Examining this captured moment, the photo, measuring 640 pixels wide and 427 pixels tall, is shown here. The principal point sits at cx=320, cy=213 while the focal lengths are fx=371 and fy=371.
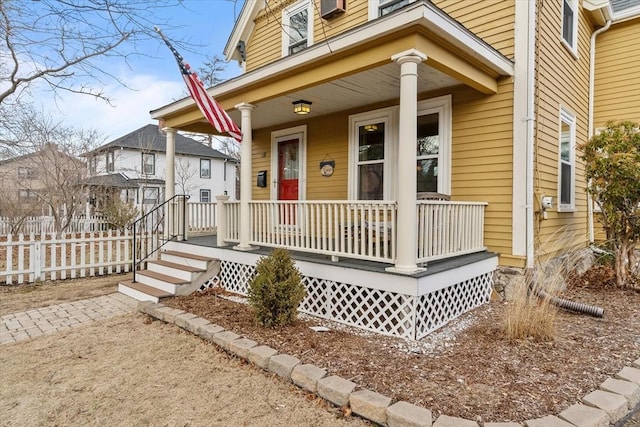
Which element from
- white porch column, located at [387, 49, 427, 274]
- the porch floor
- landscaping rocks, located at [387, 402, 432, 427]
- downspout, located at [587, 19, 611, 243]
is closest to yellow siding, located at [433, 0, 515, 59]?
white porch column, located at [387, 49, 427, 274]

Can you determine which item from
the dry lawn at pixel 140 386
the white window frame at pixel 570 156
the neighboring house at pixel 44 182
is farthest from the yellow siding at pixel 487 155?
the neighboring house at pixel 44 182

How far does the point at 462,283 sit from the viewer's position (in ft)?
14.9

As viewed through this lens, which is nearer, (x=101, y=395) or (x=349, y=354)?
(x=101, y=395)

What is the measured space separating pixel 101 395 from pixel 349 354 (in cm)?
198

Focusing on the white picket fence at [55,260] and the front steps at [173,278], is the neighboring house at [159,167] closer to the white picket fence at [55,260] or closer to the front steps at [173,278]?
the white picket fence at [55,260]

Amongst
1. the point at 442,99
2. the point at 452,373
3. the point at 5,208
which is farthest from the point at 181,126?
the point at 5,208

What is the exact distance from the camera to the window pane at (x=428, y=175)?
18.7 feet

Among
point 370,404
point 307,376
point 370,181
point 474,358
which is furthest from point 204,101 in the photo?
point 474,358

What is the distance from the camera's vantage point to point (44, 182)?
11547 mm

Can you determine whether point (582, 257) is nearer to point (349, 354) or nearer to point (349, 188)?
point (349, 188)

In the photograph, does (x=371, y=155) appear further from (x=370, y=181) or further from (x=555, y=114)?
(x=555, y=114)

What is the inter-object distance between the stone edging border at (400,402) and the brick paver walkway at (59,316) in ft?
7.65

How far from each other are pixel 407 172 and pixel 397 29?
1432mm

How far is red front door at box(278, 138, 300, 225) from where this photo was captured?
7863 millimetres
